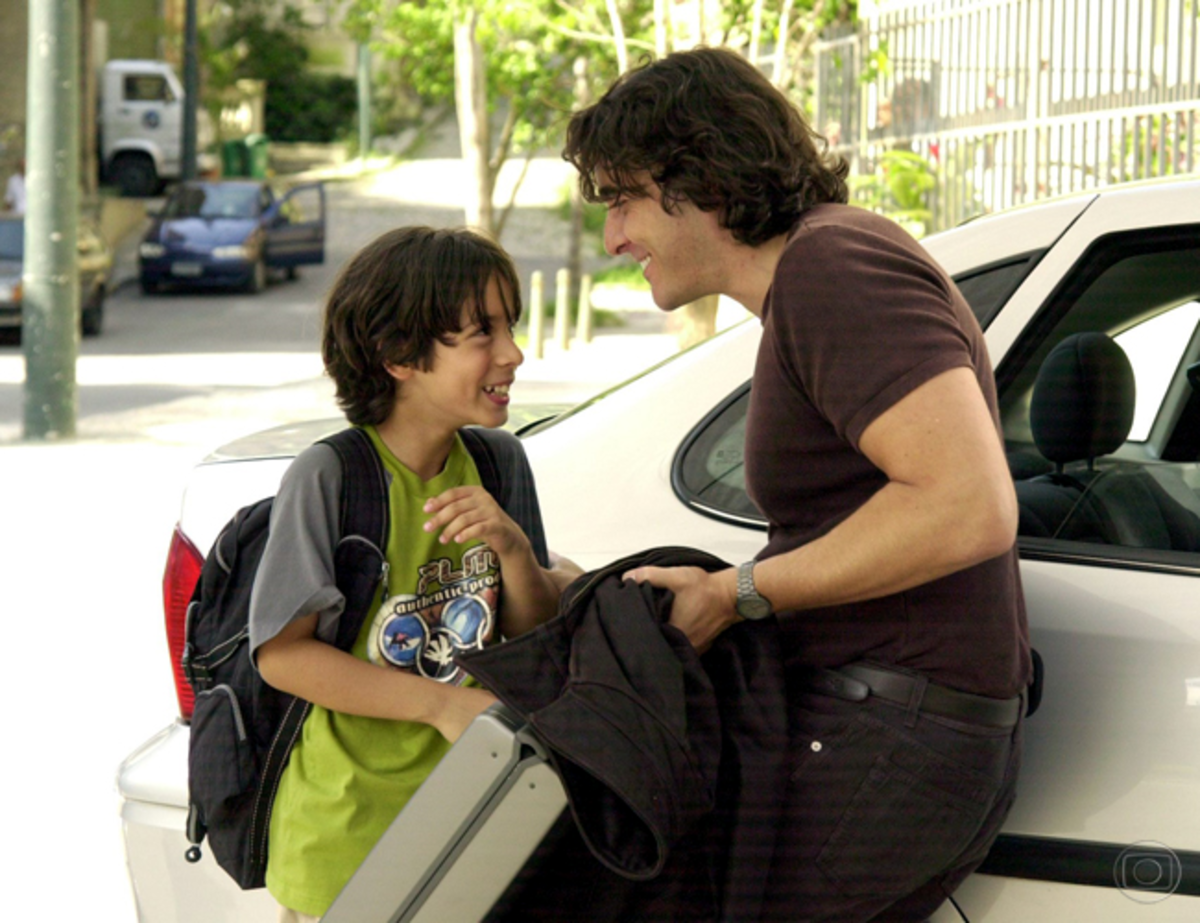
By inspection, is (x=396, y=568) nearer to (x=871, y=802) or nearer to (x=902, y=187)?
(x=871, y=802)

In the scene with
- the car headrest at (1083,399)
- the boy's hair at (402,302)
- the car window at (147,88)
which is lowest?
the car headrest at (1083,399)

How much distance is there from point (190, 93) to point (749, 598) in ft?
90.9

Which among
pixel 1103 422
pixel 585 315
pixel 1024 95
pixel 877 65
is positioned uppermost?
pixel 877 65

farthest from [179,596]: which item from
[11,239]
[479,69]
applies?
[11,239]

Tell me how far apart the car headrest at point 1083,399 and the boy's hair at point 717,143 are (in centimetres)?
65

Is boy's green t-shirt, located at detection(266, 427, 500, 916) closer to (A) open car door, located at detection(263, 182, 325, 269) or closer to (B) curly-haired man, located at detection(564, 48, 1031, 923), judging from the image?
(B) curly-haired man, located at detection(564, 48, 1031, 923)

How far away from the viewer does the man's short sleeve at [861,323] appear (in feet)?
5.49

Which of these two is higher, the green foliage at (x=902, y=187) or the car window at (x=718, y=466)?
the green foliage at (x=902, y=187)

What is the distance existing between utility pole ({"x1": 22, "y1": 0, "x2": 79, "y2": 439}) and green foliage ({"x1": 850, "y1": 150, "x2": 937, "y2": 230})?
5.10 metres

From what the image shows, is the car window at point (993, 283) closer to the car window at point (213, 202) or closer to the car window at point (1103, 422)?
the car window at point (1103, 422)

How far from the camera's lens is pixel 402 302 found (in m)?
2.05

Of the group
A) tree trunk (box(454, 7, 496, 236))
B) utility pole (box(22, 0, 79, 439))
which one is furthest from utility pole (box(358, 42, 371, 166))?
utility pole (box(22, 0, 79, 439))

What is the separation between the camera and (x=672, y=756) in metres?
1.76

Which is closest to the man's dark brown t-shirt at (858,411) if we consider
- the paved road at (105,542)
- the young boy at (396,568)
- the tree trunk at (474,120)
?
the young boy at (396,568)
